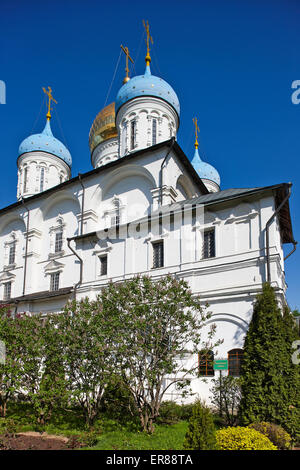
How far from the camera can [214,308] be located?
495 inches

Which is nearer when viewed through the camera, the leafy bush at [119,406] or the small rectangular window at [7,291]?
the leafy bush at [119,406]

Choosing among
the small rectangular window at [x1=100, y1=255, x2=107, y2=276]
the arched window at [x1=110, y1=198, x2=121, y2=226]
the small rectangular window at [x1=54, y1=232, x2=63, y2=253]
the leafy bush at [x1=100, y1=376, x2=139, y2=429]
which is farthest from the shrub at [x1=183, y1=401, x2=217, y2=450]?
the small rectangular window at [x1=54, y1=232, x2=63, y2=253]

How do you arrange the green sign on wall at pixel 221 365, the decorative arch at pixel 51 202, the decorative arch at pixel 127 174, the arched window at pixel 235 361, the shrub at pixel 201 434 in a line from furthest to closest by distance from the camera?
the decorative arch at pixel 51 202 < the decorative arch at pixel 127 174 < the arched window at pixel 235 361 < the green sign on wall at pixel 221 365 < the shrub at pixel 201 434

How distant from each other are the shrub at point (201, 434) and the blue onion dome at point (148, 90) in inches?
704

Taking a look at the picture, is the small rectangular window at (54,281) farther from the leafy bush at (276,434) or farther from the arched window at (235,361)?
the leafy bush at (276,434)

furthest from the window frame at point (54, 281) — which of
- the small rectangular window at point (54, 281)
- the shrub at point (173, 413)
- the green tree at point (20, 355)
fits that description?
the shrub at point (173, 413)

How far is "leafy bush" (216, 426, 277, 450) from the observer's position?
21.4 feet

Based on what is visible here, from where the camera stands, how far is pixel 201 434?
20.1 ft

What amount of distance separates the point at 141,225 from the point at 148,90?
9341mm

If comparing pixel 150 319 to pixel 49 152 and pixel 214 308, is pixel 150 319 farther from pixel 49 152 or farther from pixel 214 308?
pixel 49 152

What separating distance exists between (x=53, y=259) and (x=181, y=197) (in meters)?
7.01

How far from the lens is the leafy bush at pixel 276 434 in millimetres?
7918

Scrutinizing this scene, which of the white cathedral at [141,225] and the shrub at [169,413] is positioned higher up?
the white cathedral at [141,225]
